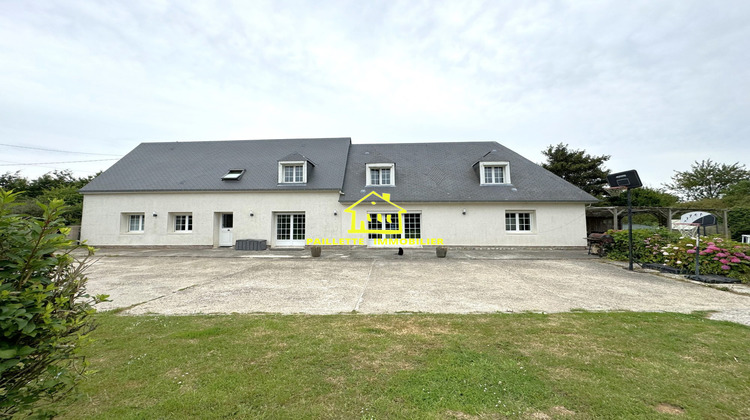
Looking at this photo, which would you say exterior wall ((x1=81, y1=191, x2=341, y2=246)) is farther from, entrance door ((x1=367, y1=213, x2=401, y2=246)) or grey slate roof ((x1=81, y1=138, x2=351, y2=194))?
entrance door ((x1=367, y1=213, x2=401, y2=246))

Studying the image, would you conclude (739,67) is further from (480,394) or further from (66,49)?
(66,49)

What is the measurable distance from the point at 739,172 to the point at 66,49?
5724 cm

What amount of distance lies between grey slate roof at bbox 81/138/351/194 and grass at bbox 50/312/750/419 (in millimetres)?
13235

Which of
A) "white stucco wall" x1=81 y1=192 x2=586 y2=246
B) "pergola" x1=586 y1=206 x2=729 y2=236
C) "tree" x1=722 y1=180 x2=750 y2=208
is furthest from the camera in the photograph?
"tree" x1=722 y1=180 x2=750 y2=208

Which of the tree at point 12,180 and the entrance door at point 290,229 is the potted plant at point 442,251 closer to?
the entrance door at point 290,229

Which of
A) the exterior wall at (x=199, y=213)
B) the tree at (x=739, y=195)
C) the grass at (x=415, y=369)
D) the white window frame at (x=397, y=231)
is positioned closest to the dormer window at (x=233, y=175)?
the exterior wall at (x=199, y=213)

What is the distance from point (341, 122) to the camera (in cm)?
2778

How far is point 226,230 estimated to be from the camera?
57.0ft

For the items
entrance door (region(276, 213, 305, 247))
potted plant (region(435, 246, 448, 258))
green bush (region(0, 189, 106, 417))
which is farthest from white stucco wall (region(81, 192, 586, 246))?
green bush (region(0, 189, 106, 417))

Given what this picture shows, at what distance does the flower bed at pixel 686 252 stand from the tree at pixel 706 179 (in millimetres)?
34973

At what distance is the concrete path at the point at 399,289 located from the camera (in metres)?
5.48

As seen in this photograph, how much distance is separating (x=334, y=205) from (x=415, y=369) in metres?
14.3

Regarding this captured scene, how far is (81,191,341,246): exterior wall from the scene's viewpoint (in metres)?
16.9

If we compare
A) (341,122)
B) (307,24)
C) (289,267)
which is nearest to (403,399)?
(289,267)
